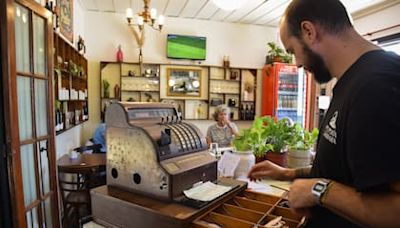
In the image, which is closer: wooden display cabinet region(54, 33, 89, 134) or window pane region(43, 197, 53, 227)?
window pane region(43, 197, 53, 227)

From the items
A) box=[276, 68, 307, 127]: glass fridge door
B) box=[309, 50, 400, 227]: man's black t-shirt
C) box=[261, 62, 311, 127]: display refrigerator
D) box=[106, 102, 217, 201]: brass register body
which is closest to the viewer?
box=[309, 50, 400, 227]: man's black t-shirt

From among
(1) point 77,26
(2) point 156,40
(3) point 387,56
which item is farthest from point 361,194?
(2) point 156,40

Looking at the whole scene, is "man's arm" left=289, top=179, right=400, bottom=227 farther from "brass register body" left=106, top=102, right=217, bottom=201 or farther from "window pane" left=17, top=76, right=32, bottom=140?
"window pane" left=17, top=76, right=32, bottom=140

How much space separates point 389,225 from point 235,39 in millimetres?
4942

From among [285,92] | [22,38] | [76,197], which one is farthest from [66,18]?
[285,92]

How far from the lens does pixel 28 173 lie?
1.83 metres

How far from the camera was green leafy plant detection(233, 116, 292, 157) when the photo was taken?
68.0 inches

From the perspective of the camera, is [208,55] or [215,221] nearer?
[215,221]

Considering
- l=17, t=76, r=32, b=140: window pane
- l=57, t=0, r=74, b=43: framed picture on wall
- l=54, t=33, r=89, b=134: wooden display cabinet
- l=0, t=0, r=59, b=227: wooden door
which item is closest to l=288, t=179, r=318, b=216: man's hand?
l=0, t=0, r=59, b=227: wooden door

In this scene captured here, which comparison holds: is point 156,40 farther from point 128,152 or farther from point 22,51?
point 128,152

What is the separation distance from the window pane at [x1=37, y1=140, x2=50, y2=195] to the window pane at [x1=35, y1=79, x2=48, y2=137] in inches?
3.6

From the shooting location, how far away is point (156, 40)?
479cm

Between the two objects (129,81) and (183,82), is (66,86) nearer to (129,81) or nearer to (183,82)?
(129,81)

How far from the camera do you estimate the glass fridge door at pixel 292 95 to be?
5.16 metres
